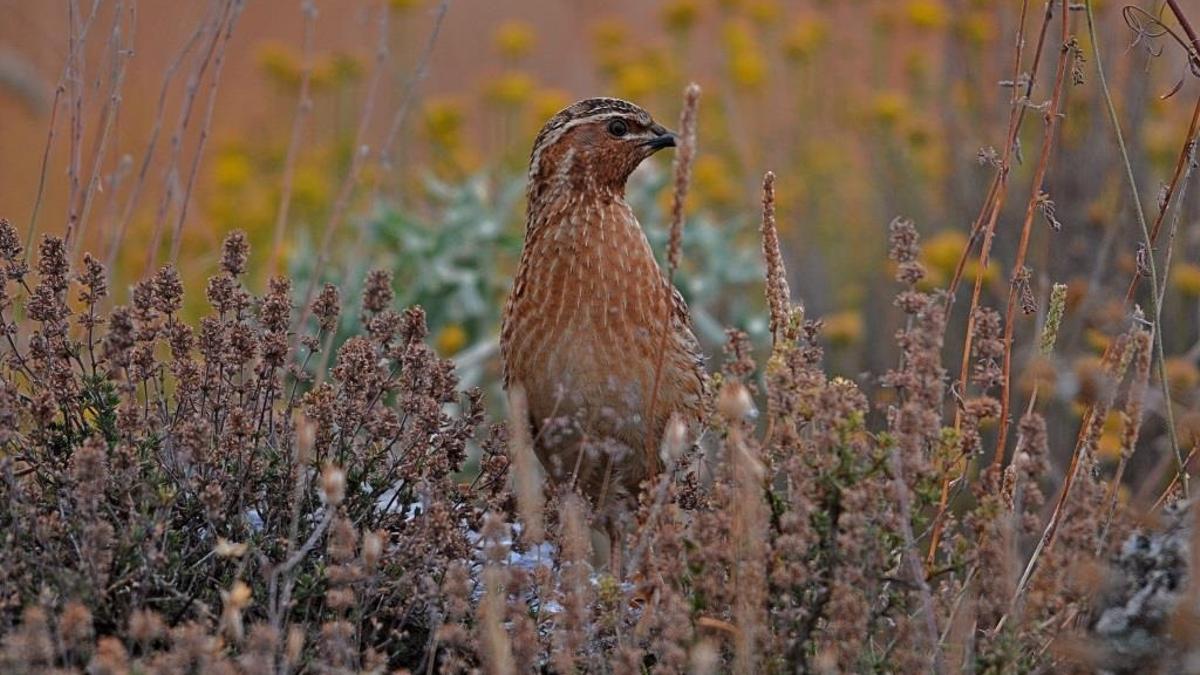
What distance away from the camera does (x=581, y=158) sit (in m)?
4.59

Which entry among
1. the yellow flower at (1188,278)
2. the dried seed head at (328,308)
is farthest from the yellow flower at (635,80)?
the dried seed head at (328,308)

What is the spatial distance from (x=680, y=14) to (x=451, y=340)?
96.7 inches

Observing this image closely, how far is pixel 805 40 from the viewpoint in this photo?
26.8ft

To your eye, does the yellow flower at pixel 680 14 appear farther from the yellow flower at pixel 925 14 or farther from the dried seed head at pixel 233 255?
the dried seed head at pixel 233 255

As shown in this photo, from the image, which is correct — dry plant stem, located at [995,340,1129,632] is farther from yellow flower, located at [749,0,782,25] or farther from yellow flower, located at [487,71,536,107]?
yellow flower, located at [749,0,782,25]

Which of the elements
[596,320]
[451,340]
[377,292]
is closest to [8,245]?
[377,292]

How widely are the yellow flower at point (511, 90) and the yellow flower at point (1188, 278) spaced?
2.95 m

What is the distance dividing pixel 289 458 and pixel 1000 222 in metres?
4.35

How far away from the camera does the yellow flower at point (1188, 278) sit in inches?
240

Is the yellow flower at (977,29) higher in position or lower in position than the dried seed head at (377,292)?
higher

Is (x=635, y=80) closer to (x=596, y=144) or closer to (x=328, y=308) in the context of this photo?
(x=596, y=144)

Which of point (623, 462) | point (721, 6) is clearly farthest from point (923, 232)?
point (623, 462)

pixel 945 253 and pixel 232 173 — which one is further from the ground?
pixel 232 173

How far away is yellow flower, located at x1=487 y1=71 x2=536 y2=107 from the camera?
25.2 feet
